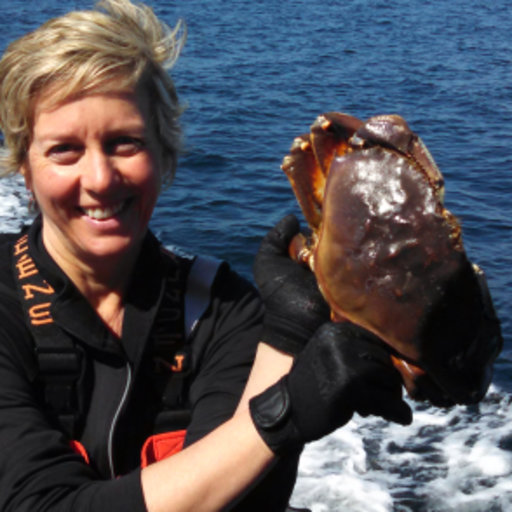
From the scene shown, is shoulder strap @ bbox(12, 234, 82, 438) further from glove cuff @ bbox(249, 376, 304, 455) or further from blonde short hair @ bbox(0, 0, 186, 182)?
glove cuff @ bbox(249, 376, 304, 455)

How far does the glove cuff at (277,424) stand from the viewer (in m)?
1.93

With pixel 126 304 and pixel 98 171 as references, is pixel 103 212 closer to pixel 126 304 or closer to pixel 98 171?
pixel 98 171

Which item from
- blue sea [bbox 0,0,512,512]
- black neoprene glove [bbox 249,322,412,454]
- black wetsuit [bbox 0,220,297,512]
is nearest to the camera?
black neoprene glove [bbox 249,322,412,454]

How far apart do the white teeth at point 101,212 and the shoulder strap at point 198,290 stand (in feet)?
1.34

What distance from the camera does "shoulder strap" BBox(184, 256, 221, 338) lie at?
2.50 metres

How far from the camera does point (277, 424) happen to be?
1.93 metres

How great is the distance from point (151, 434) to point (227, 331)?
43cm

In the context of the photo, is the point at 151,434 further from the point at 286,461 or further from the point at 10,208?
the point at 10,208

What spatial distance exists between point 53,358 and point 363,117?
11.4 meters

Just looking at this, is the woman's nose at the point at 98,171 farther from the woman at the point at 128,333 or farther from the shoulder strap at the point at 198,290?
the shoulder strap at the point at 198,290

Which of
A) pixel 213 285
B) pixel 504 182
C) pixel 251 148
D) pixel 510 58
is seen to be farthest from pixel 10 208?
pixel 510 58

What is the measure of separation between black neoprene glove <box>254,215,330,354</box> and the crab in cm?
8

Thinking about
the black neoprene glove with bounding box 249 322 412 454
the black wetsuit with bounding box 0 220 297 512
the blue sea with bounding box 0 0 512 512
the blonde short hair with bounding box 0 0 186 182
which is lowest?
the blue sea with bounding box 0 0 512 512

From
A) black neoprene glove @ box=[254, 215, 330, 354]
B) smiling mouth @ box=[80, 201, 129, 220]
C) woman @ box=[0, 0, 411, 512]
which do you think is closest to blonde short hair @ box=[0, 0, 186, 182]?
woman @ box=[0, 0, 411, 512]
